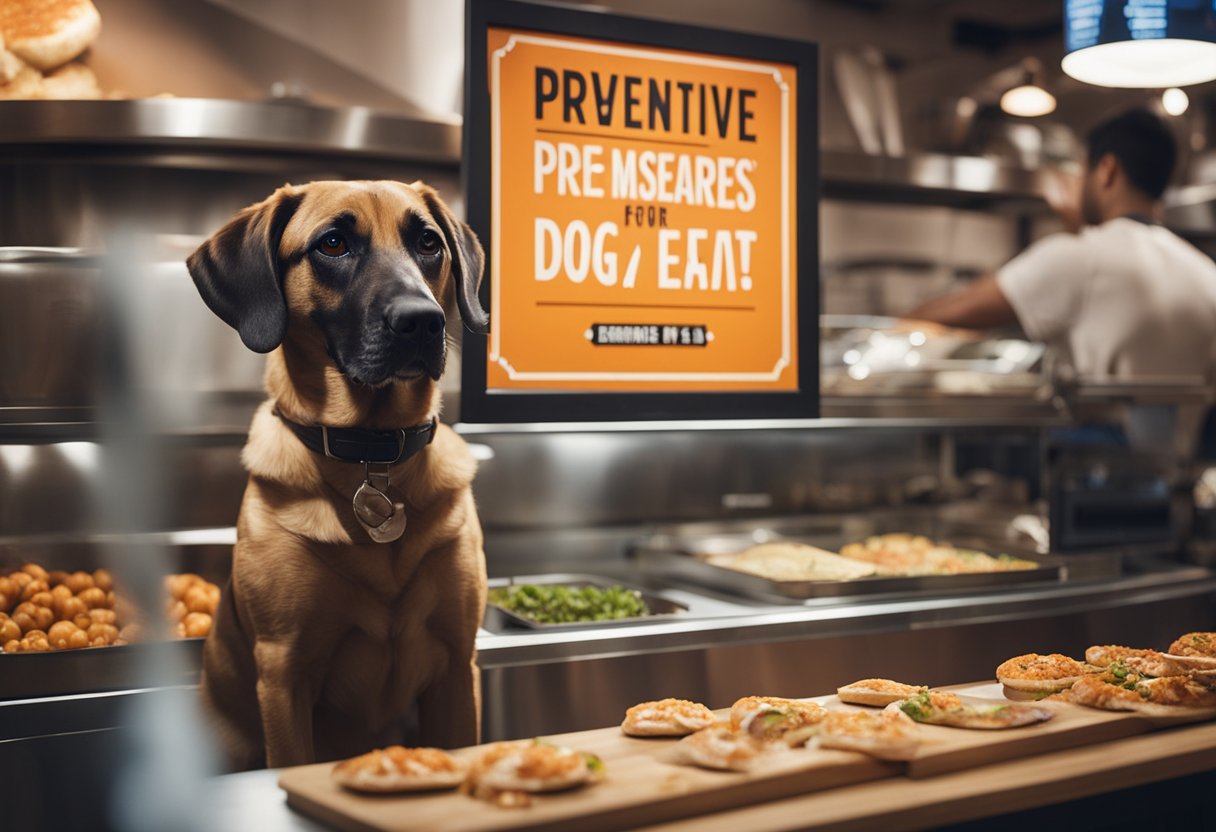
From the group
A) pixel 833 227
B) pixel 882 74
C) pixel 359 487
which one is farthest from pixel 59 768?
pixel 882 74

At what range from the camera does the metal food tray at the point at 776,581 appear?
3092 mm

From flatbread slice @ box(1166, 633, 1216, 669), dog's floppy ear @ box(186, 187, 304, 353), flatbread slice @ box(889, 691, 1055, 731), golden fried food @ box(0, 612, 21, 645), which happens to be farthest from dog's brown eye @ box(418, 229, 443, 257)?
flatbread slice @ box(1166, 633, 1216, 669)

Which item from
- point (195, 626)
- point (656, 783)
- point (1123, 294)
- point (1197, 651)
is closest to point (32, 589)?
point (195, 626)

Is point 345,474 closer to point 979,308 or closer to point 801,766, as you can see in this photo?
point 801,766

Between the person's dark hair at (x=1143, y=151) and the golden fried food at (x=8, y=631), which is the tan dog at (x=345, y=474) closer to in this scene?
the golden fried food at (x=8, y=631)

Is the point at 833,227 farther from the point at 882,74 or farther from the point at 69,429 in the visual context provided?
the point at 69,429

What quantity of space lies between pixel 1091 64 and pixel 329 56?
7.88 ft

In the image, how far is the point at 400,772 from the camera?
1487 millimetres

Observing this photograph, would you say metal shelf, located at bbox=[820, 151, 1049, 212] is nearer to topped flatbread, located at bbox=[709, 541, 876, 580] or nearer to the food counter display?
topped flatbread, located at bbox=[709, 541, 876, 580]

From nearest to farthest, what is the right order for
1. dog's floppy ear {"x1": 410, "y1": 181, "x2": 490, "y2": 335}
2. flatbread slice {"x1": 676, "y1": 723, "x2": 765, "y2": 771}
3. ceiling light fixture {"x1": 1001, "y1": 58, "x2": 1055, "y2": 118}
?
flatbread slice {"x1": 676, "y1": 723, "x2": 765, "y2": 771}, dog's floppy ear {"x1": 410, "y1": 181, "x2": 490, "y2": 335}, ceiling light fixture {"x1": 1001, "y1": 58, "x2": 1055, "y2": 118}

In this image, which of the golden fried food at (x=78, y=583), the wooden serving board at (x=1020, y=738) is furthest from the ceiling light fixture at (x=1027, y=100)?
the golden fried food at (x=78, y=583)

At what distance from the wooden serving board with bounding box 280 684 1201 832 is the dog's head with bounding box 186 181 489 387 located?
70cm

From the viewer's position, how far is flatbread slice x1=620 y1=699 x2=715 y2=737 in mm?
1774

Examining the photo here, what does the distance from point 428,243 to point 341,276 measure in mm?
195
